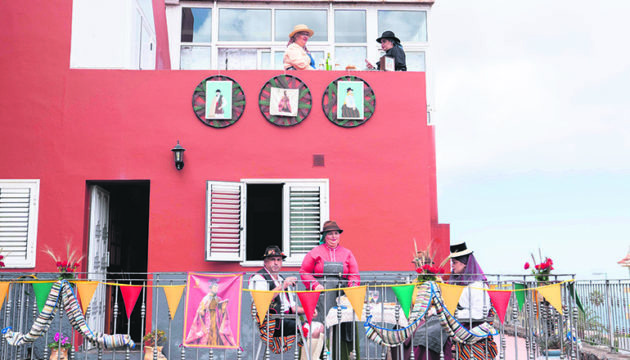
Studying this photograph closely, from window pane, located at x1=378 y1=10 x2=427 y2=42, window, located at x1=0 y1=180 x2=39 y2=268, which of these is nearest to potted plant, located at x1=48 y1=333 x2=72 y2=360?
window, located at x1=0 y1=180 x2=39 y2=268

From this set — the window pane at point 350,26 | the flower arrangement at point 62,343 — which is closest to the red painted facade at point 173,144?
the flower arrangement at point 62,343

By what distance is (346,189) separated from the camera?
939 cm

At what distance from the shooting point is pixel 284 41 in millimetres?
13453

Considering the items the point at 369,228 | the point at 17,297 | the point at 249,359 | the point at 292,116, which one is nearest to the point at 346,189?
the point at 369,228

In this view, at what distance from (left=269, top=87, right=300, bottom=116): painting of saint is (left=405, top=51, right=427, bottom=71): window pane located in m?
4.77

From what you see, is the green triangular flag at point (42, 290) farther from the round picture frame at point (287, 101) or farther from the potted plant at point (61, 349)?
the round picture frame at point (287, 101)

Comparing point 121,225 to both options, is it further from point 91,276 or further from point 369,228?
point 369,228

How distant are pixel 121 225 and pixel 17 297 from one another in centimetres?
365

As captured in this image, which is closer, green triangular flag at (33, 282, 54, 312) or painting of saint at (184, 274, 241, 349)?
painting of saint at (184, 274, 241, 349)

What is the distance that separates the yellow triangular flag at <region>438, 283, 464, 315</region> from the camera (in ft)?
20.4

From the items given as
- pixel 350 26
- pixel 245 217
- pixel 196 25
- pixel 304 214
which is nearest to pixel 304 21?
pixel 350 26

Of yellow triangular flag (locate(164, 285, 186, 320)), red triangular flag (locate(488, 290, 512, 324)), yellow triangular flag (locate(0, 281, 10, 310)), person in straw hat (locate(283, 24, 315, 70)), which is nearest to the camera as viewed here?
red triangular flag (locate(488, 290, 512, 324))

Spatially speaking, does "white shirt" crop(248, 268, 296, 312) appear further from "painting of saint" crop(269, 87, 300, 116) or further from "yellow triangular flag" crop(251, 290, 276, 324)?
"painting of saint" crop(269, 87, 300, 116)

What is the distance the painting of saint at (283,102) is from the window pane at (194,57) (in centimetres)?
448
